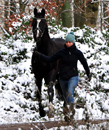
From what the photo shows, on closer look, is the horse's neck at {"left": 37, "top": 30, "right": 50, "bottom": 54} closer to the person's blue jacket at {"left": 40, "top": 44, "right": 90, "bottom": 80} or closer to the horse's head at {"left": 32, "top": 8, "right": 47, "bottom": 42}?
the horse's head at {"left": 32, "top": 8, "right": 47, "bottom": 42}

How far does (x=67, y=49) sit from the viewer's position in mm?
5832

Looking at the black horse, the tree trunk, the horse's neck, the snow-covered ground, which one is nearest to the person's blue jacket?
the black horse

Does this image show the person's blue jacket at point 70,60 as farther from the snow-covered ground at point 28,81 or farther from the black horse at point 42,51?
the snow-covered ground at point 28,81

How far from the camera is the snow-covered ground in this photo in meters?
7.87

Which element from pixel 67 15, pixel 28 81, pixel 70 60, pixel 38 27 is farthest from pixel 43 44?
pixel 67 15

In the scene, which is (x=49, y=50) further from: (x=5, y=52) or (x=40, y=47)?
(x=5, y=52)

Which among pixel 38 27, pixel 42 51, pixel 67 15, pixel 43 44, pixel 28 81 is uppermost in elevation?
pixel 67 15

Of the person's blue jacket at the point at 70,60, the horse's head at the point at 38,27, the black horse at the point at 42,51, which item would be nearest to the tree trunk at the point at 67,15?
the black horse at the point at 42,51

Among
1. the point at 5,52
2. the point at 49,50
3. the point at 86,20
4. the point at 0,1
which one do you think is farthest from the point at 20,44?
the point at 86,20

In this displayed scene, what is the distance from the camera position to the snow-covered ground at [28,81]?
7.87 meters

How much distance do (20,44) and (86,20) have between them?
24.3 feet

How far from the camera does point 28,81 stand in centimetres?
980

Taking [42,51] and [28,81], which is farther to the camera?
[28,81]

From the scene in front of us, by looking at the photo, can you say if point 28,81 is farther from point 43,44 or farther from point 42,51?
point 43,44
